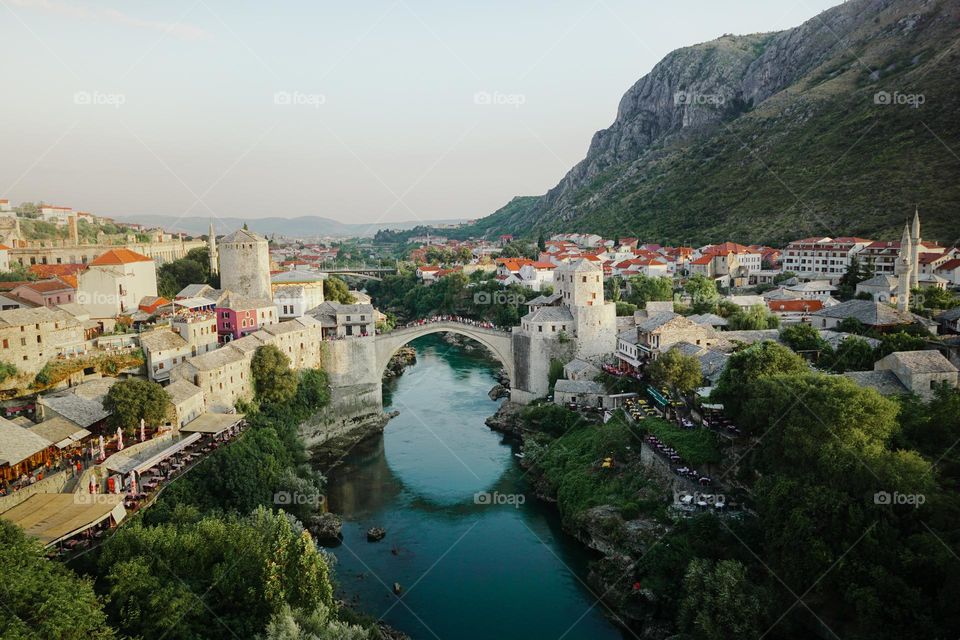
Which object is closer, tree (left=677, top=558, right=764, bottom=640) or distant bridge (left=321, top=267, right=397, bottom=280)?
tree (left=677, top=558, right=764, bottom=640)

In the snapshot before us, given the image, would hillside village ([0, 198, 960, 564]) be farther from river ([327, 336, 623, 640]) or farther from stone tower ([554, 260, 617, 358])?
river ([327, 336, 623, 640])

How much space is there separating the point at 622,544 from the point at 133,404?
13799mm

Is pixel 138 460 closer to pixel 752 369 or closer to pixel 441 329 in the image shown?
pixel 441 329

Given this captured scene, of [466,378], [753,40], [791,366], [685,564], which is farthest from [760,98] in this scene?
[685,564]

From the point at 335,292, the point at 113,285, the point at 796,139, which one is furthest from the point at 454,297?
the point at 796,139

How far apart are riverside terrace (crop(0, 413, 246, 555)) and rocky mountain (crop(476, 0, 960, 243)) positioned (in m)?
40.8

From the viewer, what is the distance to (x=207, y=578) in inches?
510

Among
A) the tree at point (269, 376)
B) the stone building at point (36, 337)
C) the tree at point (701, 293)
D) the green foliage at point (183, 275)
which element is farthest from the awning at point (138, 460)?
the tree at point (701, 293)

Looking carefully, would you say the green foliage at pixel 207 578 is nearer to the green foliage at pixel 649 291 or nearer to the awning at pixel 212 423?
the awning at pixel 212 423

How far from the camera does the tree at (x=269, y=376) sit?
25297 millimetres

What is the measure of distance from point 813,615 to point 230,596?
1166 centimetres

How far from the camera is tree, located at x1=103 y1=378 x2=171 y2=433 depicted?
18.6 metres

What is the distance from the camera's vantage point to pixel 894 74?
55.7m

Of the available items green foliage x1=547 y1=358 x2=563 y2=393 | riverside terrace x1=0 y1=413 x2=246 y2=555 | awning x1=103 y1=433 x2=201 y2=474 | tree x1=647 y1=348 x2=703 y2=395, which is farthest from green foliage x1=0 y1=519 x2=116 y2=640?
green foliage x1=547 y1=358 x2=563 y2=393
